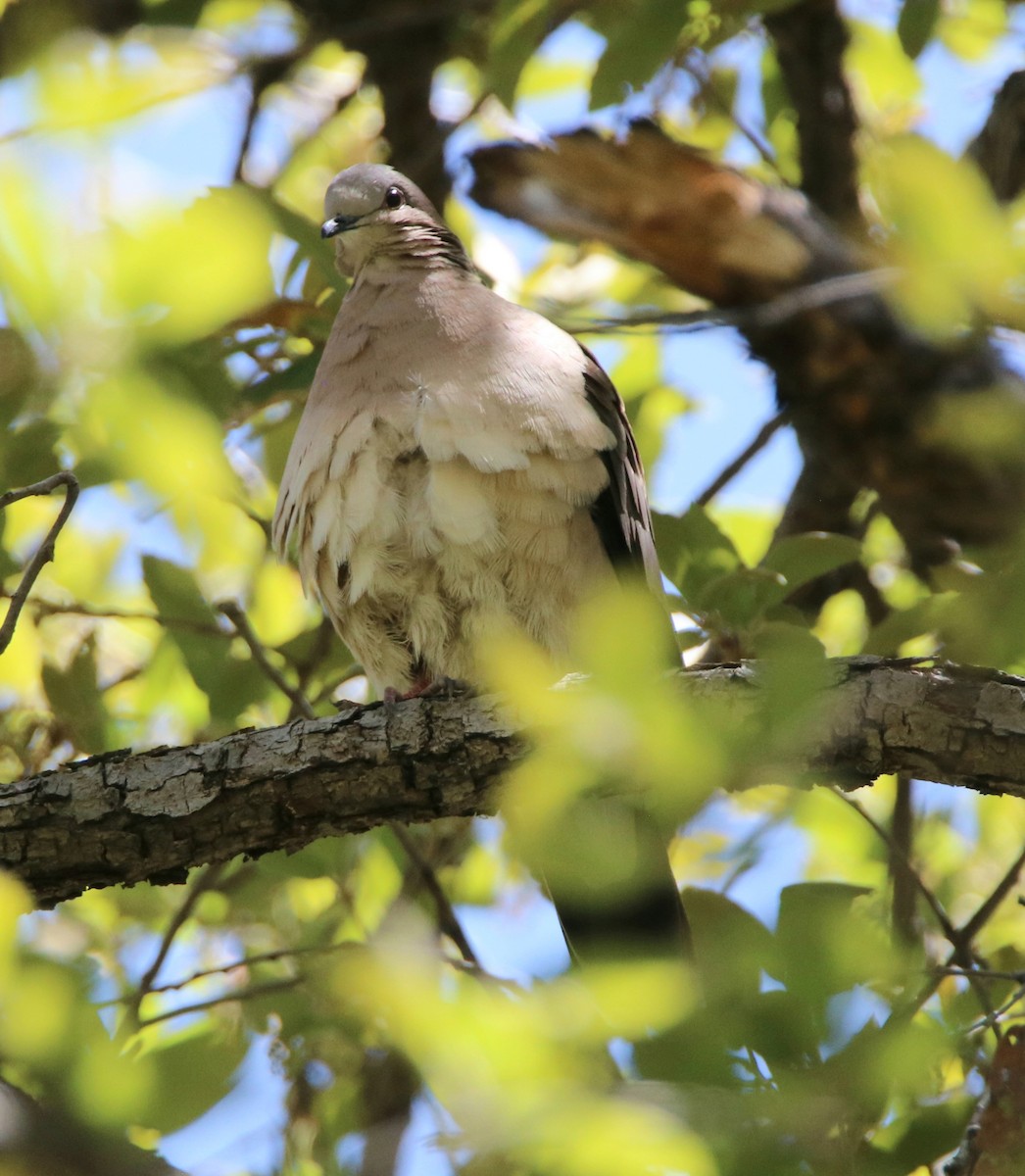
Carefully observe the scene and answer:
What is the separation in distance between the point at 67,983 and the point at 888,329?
10.6 feet

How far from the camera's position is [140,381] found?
1.00 meters

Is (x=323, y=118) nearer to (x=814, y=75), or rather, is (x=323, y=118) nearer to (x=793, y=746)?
(x=814, y=75)

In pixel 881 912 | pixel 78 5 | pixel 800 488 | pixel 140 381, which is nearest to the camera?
pixel 140 381

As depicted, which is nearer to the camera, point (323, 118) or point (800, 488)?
point (800, 488)

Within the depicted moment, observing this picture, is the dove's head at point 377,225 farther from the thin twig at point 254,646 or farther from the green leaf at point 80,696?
the green leaf at point 80,696

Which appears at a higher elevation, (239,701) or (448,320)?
(448,320)

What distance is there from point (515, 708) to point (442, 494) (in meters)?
1.86

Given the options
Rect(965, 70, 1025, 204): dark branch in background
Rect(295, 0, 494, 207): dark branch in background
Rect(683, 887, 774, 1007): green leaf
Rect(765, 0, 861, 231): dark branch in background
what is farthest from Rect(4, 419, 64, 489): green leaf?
Rect(965, 70, 1025, 204): dark branch in background

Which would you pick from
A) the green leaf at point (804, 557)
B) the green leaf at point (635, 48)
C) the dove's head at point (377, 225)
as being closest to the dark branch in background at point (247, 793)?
the green leaf at point (804, 557)

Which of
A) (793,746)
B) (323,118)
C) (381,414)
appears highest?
(323,118)

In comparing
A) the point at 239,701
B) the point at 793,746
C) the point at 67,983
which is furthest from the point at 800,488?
the point at 67,983

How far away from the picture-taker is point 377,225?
4051mm

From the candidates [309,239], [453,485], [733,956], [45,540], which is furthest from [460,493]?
[733,956]

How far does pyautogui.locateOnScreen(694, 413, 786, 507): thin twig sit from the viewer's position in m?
4.16
